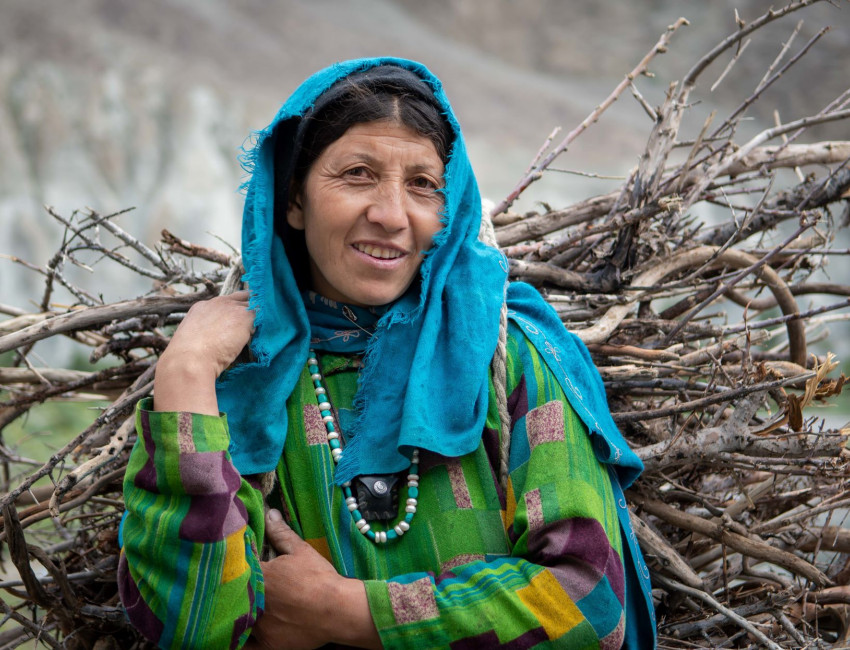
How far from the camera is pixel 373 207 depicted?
56.1 inches

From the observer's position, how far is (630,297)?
205 cm

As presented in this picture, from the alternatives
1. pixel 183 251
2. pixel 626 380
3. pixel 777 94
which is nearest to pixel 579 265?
pixel 626 380

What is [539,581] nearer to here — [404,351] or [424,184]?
[404,351]

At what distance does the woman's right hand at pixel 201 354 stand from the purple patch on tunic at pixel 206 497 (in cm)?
10

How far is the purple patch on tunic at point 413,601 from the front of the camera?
1.29 metres

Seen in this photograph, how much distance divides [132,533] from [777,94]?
47.6 feet

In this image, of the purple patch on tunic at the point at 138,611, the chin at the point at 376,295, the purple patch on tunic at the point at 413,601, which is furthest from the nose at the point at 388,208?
the purple patch on tunic at the point at 138,611

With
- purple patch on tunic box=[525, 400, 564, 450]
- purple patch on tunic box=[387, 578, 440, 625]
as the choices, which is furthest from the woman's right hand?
purple patch on tunic box=[525, 400, 564, 450]

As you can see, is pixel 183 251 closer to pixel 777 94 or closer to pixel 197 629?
pixel 197 629

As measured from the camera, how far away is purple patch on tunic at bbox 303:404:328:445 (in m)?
1.47

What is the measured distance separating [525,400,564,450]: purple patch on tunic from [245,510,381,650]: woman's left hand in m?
0.39

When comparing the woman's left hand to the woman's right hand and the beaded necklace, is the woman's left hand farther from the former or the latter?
the woman's right hand

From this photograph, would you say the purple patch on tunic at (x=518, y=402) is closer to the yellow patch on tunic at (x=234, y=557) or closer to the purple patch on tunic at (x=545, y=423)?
the purple patch on tunic at (x=545, y=423)

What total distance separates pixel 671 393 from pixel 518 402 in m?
0.69
